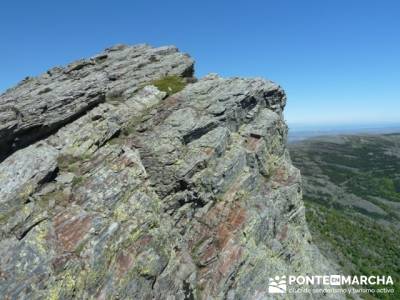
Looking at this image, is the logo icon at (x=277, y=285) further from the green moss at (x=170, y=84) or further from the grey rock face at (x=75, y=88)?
the grey rock face at (x=75, y=88)

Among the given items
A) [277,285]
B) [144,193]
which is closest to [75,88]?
[144,193]

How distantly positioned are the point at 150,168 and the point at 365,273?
111 meters

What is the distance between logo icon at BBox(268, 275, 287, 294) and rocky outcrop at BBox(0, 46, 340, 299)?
57 cm

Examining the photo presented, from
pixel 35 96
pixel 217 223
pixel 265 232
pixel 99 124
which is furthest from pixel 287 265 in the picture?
pixel 35 96

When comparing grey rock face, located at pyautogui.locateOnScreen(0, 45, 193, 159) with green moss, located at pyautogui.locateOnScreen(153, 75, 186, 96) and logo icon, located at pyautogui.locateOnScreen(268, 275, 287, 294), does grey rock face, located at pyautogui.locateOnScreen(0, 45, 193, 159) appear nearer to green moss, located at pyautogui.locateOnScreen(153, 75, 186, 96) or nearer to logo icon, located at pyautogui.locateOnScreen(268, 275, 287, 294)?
green moss, located at pyautogui.locateOnScreen(153, 75, 186, 96)

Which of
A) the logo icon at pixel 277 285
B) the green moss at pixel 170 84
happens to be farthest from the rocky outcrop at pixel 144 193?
the green moss at pixel 170 84

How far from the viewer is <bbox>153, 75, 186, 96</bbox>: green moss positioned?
41.7m

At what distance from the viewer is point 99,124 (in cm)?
3309

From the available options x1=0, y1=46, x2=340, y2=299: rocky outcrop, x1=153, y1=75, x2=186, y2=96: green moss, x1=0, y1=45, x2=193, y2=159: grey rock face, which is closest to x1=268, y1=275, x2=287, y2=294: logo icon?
x1=0, y1=46, x2=340, y2=299: rocky outcrop

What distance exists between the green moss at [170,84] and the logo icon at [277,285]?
22.4 metres

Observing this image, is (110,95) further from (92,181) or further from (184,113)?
(92,181)

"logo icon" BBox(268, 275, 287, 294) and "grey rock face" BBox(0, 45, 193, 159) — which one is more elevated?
"grey rock face" BBox(0, 45, 193, 159)

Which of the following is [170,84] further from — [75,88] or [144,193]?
[144,193]

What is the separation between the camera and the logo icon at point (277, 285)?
30797 millimetres
